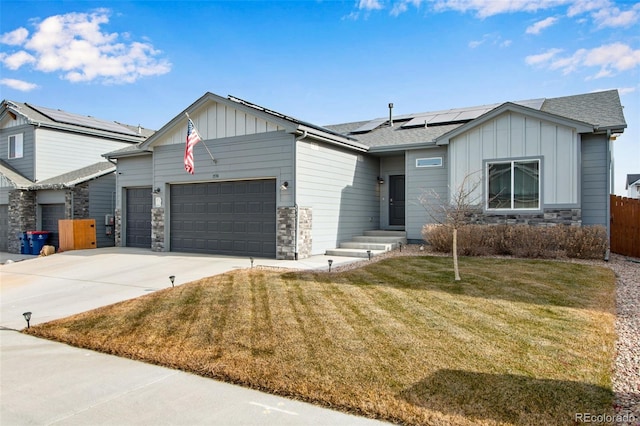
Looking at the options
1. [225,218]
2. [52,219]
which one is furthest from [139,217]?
[225,218]

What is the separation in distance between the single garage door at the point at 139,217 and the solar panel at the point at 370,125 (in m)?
8.71

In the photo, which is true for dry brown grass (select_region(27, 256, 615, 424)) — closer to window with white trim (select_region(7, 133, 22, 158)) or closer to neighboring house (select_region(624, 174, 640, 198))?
window with white trim (select_region(7, 133, 22, 158))

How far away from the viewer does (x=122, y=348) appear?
482 cm

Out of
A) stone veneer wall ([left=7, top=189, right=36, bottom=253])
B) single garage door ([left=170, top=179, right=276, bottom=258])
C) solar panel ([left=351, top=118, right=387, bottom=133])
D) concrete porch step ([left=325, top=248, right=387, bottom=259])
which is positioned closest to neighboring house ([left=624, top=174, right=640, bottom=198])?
solar panel ([left=351, top=118, right=387, bottom=133])

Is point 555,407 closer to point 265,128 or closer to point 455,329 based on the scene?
point 455,329

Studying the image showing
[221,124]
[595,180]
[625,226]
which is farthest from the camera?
[221,124]

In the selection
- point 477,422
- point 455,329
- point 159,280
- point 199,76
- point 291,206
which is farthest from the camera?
point 199,76

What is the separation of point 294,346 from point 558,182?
954 cm

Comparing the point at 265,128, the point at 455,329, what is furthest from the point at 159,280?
the point at 455,329

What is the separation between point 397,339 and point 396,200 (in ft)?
35.2

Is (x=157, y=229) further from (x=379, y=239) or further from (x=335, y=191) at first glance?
(x=379, y=239)

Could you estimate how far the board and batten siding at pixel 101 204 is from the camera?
17.1 m

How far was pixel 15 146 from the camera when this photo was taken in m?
19.3

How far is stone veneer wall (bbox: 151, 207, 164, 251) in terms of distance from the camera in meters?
14.2
